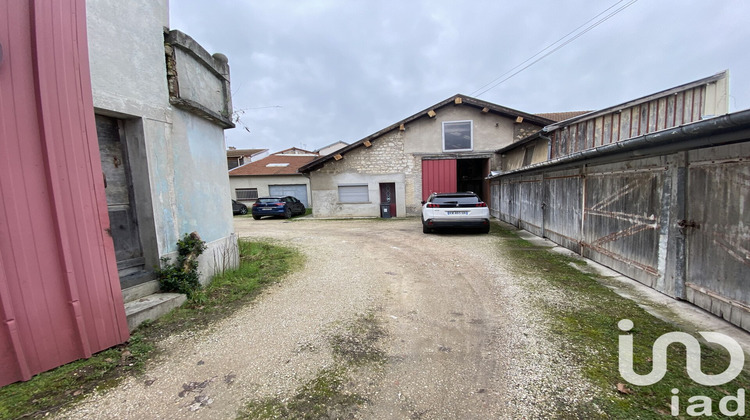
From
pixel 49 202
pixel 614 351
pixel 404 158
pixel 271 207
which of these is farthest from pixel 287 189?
pixel 614 351

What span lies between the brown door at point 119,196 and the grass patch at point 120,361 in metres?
0.86

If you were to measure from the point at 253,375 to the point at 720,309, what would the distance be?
4.94m

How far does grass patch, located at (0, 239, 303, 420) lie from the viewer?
6.78 feet

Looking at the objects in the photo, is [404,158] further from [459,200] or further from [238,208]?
[238,208]

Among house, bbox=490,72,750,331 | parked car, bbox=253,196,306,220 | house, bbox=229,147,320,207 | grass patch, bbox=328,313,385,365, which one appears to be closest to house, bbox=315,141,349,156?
house, bbox=229,147,320,207

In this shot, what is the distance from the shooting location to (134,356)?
2654 millimetres

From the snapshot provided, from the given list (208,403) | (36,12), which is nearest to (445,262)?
(208,403)

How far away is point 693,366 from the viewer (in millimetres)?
2344

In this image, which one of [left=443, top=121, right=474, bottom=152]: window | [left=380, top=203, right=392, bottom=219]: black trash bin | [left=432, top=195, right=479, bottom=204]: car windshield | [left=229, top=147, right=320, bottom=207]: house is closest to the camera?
[left=432, top=195, right=479, bottom=204]: car windshield

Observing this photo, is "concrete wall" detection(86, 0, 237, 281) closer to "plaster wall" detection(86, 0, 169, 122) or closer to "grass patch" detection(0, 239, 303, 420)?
"plaster wall" detection(86, 0, 169, 122)

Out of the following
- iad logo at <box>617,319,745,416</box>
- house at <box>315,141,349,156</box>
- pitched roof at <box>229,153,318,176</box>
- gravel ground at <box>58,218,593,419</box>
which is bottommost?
iad logo at <box>617,319,745,416</box>

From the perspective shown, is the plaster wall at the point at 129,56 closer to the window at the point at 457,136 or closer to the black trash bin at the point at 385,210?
the black trash bin at the point at 385,210

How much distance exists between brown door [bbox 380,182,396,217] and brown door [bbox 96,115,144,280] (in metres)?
13.1

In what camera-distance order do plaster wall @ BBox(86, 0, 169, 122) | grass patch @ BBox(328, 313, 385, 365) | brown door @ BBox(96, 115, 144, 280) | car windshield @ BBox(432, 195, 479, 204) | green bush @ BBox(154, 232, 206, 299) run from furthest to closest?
car windshield @ BBox(432, 195, 479, 204) < green bush @ BBox(154, 232, 206, 299) < brown door @ BBox(96, 115, 144, 280) < plaster wall @ BBox(86, 0, 169, 122) < grass patch @ BBox(328, 313, 385, 365)
